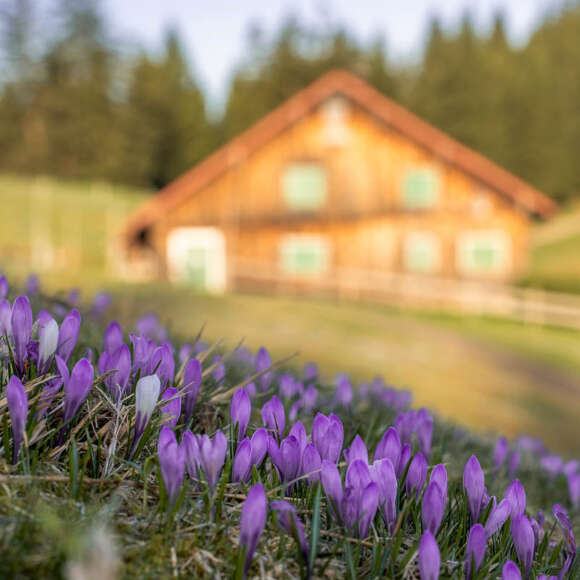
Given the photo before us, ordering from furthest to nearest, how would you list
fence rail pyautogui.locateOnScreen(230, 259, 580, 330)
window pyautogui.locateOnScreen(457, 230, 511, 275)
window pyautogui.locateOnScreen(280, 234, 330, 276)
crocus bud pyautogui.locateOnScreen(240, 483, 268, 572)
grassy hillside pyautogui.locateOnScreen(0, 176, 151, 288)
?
grassy hillside pyautogui.locateOnScreen(0, 176, 151, 288), window pyautogui.locateOnScreen(280, 234, 330, 276), window pyautogui.locateOnScreen(457, 230, 511, 275), fence rail pyautogui.locateOnScreen(230, 259, 580, 330), crocus bud pyautogui.locateOnScreen(240, 483, 268, 572)

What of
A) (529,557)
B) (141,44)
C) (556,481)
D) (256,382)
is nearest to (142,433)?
(529,557)

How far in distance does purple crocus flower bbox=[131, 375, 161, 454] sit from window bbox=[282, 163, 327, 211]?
30.1 meters

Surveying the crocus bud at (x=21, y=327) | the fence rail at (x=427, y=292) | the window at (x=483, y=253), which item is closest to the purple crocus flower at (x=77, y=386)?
the crocus bud at (x=21, y=327)

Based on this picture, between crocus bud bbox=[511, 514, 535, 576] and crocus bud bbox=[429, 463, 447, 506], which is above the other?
crocus bud bbox=[429, 463, 447, 506]

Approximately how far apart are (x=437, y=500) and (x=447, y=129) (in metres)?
72.0

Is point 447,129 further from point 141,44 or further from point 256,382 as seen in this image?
point 256,382

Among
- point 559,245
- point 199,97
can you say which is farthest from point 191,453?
point 199,97

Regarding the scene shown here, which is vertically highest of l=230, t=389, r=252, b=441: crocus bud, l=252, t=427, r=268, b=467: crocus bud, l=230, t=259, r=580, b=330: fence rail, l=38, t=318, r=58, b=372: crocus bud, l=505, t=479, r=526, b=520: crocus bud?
l=38, t=318, r=58, b=372: crocus bud

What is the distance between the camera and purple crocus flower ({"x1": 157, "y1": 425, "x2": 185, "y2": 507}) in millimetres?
1369

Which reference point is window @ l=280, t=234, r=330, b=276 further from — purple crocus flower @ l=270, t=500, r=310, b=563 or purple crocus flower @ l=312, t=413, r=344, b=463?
purple crocus flower @ l=270, t=500, r=310, b=563

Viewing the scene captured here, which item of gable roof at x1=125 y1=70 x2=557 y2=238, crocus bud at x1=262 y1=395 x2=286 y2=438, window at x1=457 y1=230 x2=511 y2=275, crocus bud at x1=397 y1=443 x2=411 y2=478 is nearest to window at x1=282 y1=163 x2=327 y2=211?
gable roof at x1=125 y1=70 x2=557 y2=238

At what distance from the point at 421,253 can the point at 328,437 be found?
30.4 meters

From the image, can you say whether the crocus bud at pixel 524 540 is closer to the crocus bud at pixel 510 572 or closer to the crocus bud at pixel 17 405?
the crocus bud at pixel 510 572

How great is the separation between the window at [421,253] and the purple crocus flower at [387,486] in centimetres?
3033
